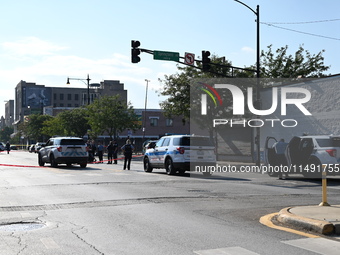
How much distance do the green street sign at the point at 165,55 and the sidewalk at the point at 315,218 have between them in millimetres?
17797

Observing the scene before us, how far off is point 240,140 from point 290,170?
1738 centimetres

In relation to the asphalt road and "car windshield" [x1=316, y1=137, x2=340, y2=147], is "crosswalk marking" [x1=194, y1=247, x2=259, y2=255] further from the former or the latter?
"car windshield" [x1=316, y1=137, x2=340, y2=147]

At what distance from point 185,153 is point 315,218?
1420cm

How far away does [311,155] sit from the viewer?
20797 millimetres

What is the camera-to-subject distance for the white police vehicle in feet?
75.9

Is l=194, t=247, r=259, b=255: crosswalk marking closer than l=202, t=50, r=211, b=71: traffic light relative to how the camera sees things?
Yes

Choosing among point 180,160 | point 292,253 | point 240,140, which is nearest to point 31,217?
point 292,253

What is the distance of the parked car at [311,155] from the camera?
2002cm

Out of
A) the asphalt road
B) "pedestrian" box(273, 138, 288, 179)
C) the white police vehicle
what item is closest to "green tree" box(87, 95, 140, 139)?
the white police vehicle

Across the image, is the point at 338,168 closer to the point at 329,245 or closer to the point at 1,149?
the point at 329,245


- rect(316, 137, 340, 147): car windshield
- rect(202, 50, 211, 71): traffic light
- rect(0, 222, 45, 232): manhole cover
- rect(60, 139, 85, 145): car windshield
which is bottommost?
rect(0, 222, 45, 232): manhole cover

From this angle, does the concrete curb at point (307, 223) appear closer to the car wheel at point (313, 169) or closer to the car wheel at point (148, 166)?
the car wheel at point (313, 169)

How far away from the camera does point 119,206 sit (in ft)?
39.5

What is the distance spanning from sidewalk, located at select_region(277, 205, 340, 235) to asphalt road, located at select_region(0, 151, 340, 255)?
459 millimetres
